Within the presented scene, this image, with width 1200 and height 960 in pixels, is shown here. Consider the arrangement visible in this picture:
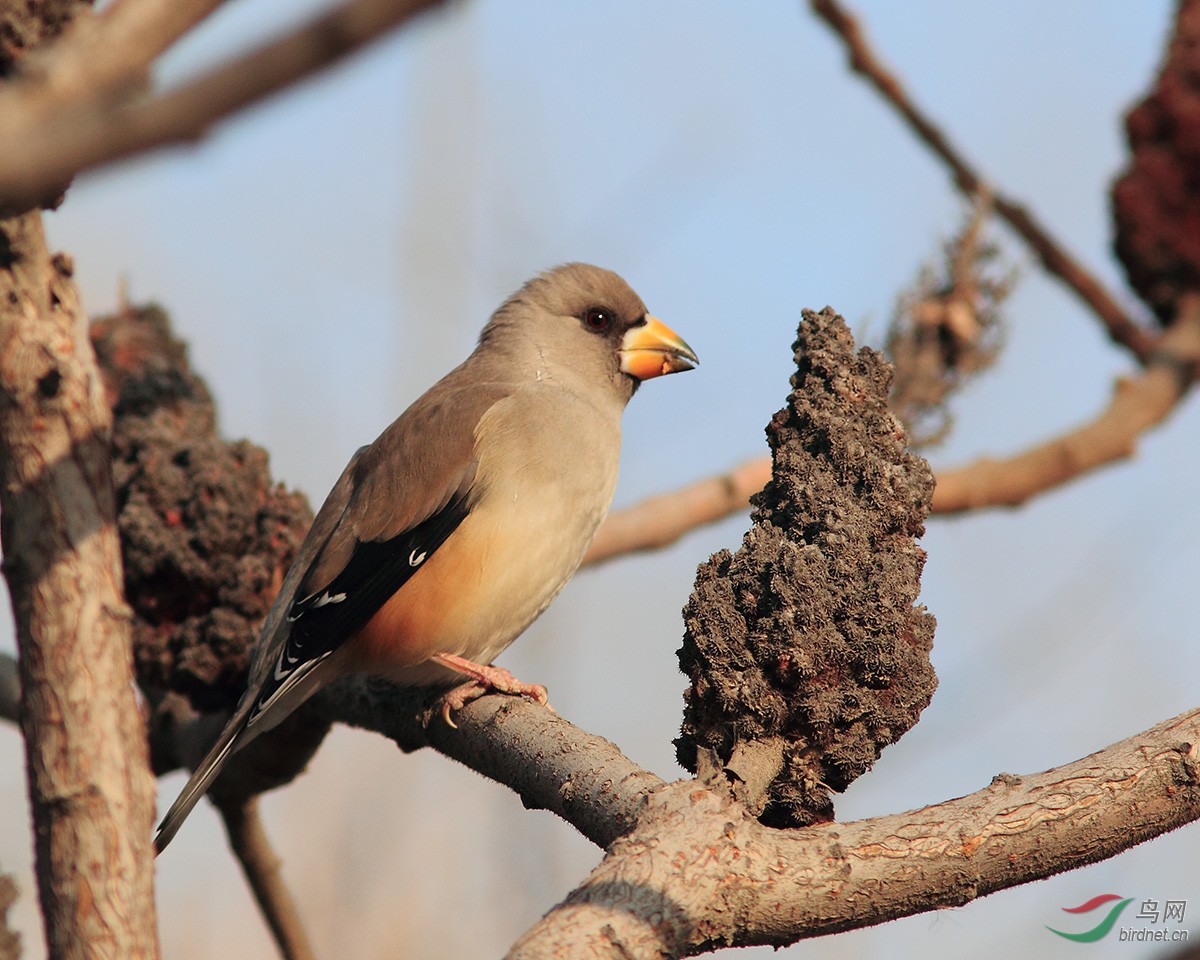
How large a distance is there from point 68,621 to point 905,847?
83.6 inches

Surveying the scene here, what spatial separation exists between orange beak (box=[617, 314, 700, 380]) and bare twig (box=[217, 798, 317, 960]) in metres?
2.23

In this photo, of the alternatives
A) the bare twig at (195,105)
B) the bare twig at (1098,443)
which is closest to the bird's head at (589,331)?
the bare twig at (1098,443)

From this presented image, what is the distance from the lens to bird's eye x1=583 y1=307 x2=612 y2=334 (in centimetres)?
572

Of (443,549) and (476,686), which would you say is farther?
(443,549)

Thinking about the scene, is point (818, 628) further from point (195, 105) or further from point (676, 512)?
point (676, 512)

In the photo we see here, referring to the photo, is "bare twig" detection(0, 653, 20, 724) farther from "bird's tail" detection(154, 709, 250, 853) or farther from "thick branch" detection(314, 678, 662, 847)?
"thick branch" detection(314, 678, 662, 847)

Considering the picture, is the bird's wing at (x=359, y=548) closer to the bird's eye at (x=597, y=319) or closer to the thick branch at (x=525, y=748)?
the thick branch at (x=525, y=748)

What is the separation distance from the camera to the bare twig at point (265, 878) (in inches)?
192

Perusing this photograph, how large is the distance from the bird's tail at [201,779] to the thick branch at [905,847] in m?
2.06

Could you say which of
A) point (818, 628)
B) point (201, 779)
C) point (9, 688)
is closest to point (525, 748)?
point (818, 628)

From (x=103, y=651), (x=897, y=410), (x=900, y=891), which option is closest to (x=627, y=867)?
(x=900, y=891)

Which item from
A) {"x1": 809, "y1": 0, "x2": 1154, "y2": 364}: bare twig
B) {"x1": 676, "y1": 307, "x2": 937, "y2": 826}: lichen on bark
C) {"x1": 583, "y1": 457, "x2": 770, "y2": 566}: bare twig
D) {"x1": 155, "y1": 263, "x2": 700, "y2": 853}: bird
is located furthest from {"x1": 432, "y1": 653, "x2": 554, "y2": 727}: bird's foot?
{"x1": 809, "y1": 0, "x2": 1154, "y2": 364}: bare twig

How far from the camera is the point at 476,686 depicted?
4.47 m

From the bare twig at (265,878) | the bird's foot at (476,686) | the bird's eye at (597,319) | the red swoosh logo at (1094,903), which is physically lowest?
the red swoosh logo at (1094,903)
